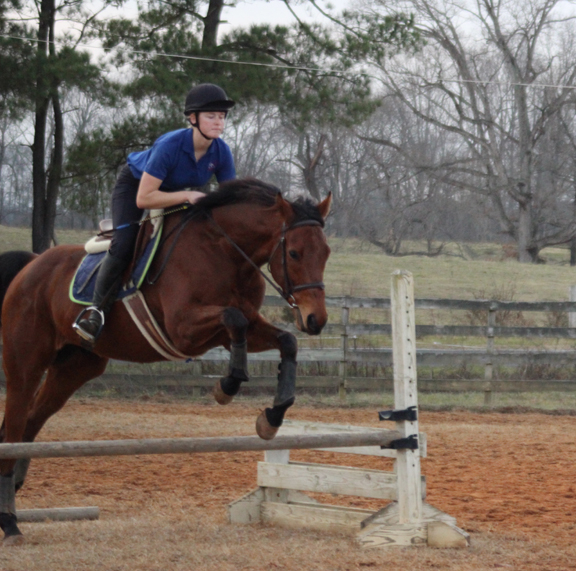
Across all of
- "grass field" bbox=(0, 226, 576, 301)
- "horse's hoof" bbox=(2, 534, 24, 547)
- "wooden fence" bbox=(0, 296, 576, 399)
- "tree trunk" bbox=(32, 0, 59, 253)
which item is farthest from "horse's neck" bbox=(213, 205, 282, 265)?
"grass field" bbox=(0, 226, 576, 301)

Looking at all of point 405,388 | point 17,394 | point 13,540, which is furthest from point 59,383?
point 405,388

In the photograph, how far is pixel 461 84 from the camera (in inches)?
1089

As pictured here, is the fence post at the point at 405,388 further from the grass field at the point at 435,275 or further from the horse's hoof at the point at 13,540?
the grass field at the point at 435,275

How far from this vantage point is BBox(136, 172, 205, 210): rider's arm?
4062 millimetres

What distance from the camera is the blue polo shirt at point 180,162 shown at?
4.09 metres

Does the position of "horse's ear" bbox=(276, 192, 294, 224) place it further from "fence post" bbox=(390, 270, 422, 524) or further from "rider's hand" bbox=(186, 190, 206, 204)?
"fence post" bbox=(390, 270, 422, 524)

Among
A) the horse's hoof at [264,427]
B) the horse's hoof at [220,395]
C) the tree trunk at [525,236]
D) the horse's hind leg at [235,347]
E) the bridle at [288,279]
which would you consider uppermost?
the tree trunk at [525,236]

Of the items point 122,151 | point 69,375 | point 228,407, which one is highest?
point 122,151

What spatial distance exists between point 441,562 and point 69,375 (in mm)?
2666

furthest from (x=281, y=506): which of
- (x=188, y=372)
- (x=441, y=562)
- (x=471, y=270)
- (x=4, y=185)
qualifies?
(x=4, y=185)

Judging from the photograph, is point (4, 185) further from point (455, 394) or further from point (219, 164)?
point (219, 164)

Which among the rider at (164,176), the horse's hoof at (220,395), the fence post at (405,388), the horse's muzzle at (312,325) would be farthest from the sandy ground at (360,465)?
the rider at (164,176)

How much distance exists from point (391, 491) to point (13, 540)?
2.21 m

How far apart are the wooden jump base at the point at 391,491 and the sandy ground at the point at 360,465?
21 cm
